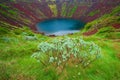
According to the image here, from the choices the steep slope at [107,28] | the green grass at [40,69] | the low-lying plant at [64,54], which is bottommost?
the green grass at [40,69]

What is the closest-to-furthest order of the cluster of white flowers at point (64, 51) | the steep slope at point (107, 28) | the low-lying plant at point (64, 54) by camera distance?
1. the cluster of white flowers at point (64, 51)
2. the low-lying plant at point (64, 54)
3. the steep slope at point (107, 28)

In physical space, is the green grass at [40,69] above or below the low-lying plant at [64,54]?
below

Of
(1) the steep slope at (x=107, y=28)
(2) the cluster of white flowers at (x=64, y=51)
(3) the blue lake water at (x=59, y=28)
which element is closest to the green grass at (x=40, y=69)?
(2) the cluster of white flowers at (x=64, y=51)

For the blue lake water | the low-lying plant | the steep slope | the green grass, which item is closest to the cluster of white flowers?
the low-lying plant

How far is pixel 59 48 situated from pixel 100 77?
543 cm

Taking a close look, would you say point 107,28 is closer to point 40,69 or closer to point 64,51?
point 64,51

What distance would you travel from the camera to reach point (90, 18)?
176 m

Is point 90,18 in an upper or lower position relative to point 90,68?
upper

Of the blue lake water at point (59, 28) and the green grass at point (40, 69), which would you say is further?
the blue lake water at point (59, 28)

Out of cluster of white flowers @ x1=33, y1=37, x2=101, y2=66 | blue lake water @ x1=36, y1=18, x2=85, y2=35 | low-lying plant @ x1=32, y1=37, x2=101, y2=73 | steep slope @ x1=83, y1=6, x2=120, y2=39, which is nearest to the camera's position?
cluster of white flowers @ x1=33, y1=37, x2=101, y2=66

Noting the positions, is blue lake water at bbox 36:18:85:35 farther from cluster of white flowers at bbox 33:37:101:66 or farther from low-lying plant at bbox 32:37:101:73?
cluster of white flowers at bbox 33:37:101:66

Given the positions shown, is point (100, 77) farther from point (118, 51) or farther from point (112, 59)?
point (118, 51)

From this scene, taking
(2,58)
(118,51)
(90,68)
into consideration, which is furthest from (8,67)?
(118,51)

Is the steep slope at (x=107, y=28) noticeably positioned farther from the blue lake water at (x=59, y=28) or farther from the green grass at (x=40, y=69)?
the blue lake water at (x=59, y=28)
